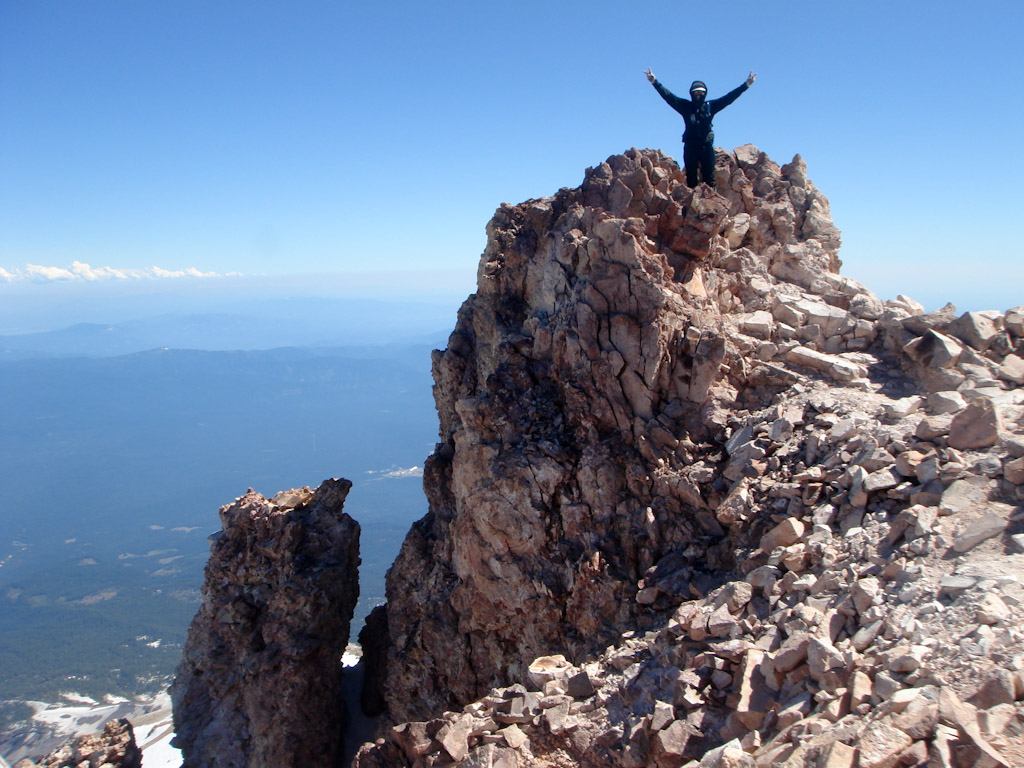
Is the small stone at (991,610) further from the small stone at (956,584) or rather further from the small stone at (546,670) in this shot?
the small stone at (546,670)

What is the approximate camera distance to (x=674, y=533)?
14.6 meters

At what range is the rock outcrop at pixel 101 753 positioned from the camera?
24.6m

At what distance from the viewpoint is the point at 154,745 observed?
49.5 meters

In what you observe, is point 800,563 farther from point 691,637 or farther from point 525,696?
point 525,696

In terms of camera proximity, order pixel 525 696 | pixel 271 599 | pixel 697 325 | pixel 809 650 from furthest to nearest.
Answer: pixel 271 599 → pixel 697 325 → pixel 525 696 → pixel 809 650

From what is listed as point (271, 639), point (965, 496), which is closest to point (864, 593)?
point (965, 496)

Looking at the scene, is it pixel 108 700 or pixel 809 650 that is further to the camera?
pixel 108 700

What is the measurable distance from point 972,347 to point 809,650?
10019 millimetres

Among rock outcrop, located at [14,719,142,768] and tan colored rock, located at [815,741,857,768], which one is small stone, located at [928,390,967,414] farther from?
rock outcrop, located at [14,719,142,768]

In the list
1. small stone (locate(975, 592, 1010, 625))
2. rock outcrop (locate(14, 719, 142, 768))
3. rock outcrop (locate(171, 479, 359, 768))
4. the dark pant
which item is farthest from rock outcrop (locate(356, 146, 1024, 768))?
rock outcrop (locate(14, 719, 142, 768))

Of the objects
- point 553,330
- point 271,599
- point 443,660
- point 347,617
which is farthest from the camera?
point 347,617

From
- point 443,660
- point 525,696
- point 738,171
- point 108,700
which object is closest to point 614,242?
point 738,171

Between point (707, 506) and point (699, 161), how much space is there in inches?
482

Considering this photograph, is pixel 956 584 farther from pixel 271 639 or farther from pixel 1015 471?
pixel 271 639
